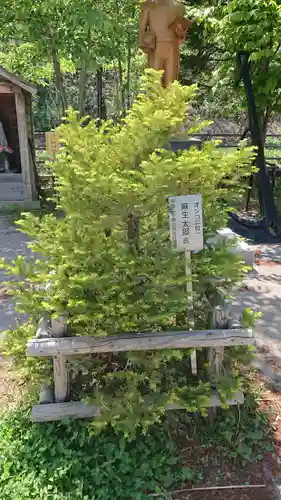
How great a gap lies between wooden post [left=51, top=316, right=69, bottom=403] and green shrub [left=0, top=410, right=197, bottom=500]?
6.5 inches

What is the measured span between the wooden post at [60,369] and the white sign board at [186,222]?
2.55 ft

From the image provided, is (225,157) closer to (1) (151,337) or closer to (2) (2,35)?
(1) (151,337)

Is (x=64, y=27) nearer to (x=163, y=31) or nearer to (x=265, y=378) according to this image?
(x=163, y=31)

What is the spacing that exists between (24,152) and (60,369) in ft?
22.7

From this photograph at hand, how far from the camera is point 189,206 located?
82.7 inches

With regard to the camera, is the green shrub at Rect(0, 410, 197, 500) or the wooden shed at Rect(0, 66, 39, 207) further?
the wooden shed at Rect(0, 66, 39, 207)

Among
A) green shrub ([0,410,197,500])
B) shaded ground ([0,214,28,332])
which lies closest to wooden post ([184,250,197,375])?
green shrub ([0,410,197,500])

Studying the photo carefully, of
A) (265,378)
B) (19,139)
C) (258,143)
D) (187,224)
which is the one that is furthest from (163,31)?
(19,139)

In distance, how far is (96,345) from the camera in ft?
7.11

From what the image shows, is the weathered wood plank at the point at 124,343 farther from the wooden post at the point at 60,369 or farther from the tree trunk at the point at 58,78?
the tree trunk at the point at 58,78

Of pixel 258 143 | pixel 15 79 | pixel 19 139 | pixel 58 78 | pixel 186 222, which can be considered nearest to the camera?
pixel 186 222

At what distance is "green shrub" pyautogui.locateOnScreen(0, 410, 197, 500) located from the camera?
2.00m

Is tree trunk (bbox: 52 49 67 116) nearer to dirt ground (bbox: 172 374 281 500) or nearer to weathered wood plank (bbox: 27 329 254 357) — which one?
weathered wood plank (bbox: 27 329 254 357)

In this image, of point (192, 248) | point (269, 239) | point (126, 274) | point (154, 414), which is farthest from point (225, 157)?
point (269, 239)
